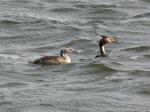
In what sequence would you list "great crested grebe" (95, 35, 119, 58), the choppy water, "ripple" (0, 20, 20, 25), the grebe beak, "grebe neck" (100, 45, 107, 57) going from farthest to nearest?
"ripple" (0, 20, 20, 25), the grebe beak, "great crested grebe" (95, 35, 119, 58), "grebe neck" (100, 45, 107, 57), the choppy water

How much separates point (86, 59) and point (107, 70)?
4.62 feet

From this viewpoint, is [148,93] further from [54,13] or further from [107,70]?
[54,13]

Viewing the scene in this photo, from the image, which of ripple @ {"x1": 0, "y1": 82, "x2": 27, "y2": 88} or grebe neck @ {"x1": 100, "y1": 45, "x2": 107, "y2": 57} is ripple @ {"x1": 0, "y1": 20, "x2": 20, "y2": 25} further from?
ripple @ {"x1": 0, "y1": 82, "x2": 27, "y2": 88}

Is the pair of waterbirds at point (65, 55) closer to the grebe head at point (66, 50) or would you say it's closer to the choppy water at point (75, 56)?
the grebe head at point (66, 50)

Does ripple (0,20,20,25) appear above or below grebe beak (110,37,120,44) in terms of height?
below

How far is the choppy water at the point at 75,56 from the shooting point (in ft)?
56.9

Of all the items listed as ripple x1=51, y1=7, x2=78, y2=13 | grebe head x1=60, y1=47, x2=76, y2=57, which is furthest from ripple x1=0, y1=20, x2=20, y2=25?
grebe head x1=60, y1=47, x2=76, y2=57

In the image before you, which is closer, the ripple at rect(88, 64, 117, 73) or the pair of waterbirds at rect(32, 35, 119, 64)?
the ripple at rect(88, 64, 117, 73)

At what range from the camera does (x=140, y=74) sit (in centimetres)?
1992

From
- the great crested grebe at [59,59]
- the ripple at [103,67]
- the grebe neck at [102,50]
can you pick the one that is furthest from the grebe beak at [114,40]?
the ripple at [103,67]

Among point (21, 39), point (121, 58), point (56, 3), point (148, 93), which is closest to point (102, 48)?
point (121, 58)

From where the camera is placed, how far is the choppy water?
56.9 feet

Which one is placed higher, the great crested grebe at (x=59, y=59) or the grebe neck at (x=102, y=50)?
the great crested grebe at (x=59, y=59)

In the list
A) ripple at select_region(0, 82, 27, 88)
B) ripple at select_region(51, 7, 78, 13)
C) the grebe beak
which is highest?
ripple at select_region(0, 82, 27, 88)
